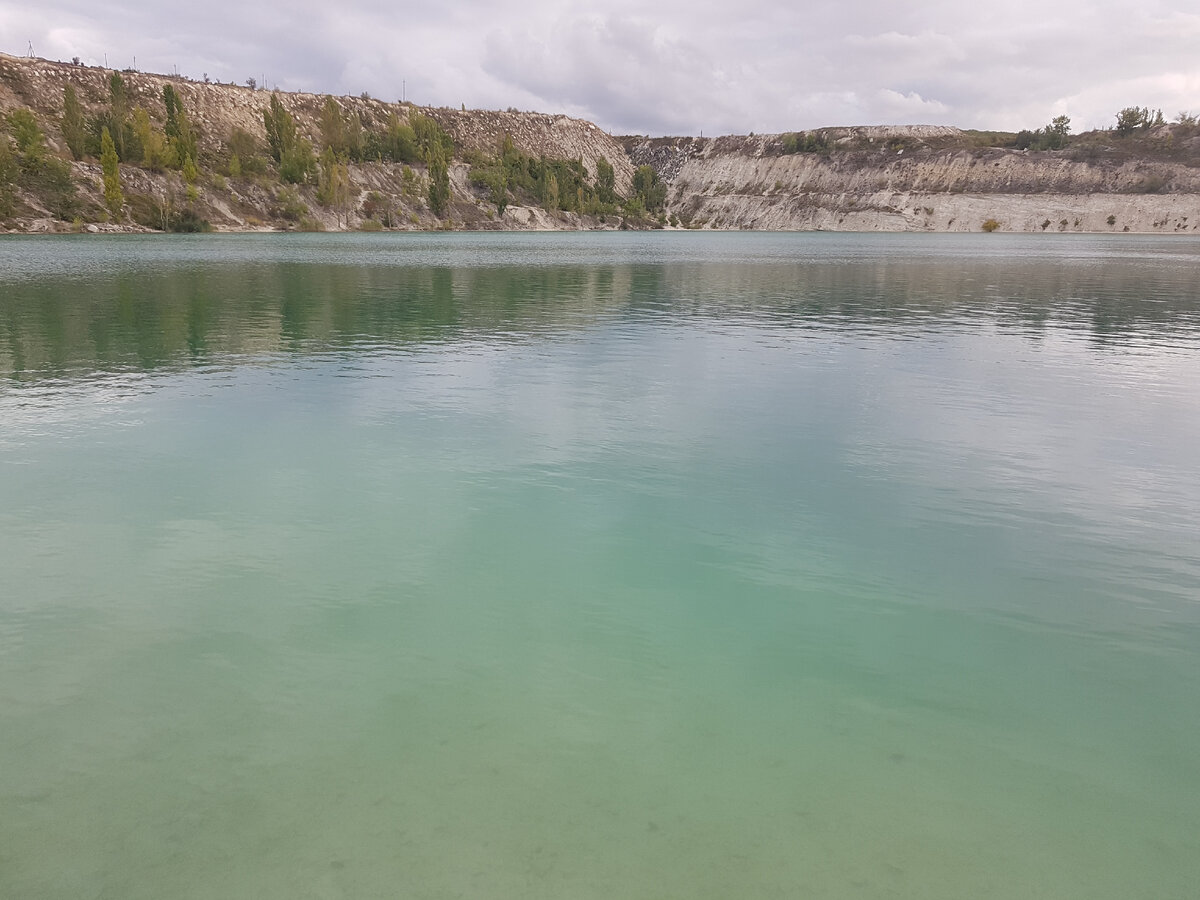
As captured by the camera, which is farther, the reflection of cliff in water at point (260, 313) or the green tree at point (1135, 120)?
the green tree at point (1135, 120)

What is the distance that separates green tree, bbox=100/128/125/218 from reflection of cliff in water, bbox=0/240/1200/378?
7761cm

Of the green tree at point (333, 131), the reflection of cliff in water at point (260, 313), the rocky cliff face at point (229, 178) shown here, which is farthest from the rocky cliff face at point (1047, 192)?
the reflection of cliff in water at point (260, 313)

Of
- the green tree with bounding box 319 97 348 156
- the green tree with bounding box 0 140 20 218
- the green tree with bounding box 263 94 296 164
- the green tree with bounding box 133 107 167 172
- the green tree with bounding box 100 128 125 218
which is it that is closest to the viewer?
the green tree with bounding box 0 140 20 218

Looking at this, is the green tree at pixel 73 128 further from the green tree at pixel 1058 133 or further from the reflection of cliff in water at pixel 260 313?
the green tree at pixel 1058 133

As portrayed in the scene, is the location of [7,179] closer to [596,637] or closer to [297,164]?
[297,164]

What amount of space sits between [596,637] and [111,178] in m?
142

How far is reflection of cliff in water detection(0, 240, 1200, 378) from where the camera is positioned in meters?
27.3

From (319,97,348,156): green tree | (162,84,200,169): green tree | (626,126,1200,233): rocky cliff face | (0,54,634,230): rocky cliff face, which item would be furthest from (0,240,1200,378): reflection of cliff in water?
(319,97,348,156): green tree

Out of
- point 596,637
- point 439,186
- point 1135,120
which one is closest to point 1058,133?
point 1135,120

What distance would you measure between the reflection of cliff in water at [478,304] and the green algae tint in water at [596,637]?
625 cm

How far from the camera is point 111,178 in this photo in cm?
12238

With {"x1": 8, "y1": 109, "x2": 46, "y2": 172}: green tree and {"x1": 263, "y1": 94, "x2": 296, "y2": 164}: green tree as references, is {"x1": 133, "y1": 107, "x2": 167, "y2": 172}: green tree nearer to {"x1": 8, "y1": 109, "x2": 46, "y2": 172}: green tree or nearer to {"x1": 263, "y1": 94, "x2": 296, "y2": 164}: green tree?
{"x1": 8, "y1": 109, "x2": 46, "y2": 172}: green tree

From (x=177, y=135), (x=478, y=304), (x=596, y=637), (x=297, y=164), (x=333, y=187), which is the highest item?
(x=177, y=135)

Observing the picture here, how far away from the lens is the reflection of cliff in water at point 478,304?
89.5 feet
